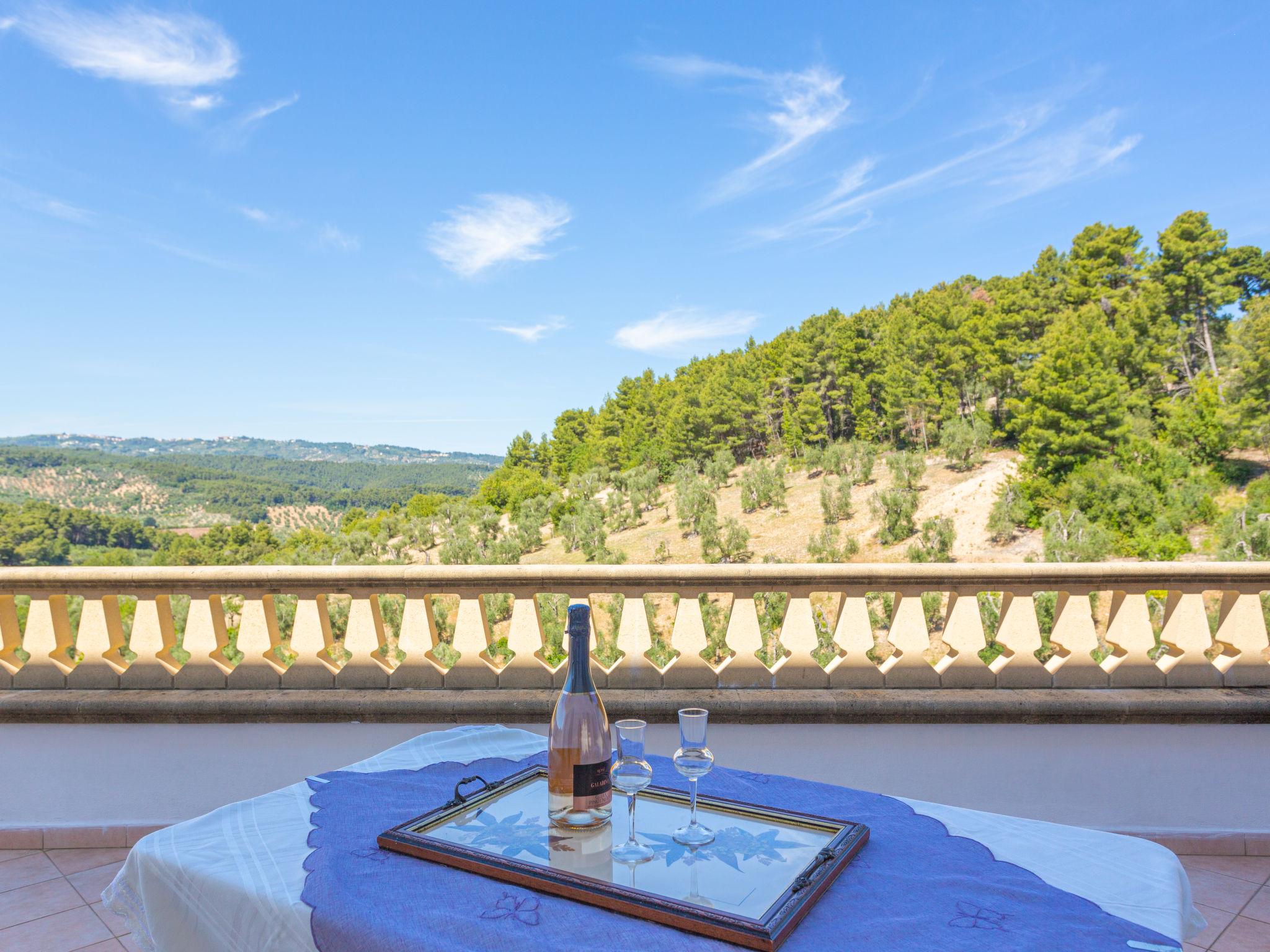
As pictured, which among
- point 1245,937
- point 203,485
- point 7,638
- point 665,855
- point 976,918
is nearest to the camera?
point 976,918

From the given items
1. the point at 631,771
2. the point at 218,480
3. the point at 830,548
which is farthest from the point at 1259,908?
the point at 830,548

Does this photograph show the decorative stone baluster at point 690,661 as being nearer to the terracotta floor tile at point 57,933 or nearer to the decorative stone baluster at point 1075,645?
the decorative stone baluster at point 1075,645

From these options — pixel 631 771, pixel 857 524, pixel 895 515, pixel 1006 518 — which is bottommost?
pixel 857 524

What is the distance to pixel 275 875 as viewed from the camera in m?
0.98

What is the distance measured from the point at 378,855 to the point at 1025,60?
47913 mm

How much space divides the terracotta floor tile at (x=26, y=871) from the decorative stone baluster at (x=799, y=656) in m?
2.50

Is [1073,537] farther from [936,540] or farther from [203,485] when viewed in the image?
[203,485]

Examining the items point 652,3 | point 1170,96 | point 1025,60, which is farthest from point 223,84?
point 1025,60

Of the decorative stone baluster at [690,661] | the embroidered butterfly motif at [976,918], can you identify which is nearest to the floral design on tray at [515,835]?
the embroidered butterfly motif at [976,918]

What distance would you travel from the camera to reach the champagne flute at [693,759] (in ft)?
3.35

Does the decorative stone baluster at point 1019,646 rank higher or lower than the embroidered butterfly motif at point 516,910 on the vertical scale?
lower

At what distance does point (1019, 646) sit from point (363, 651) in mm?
2308

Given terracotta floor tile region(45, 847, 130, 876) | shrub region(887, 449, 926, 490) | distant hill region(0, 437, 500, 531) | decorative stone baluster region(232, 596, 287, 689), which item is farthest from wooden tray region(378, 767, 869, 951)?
shrub region(887, 449, 926, 490)

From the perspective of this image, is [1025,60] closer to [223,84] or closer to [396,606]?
[223,84]
